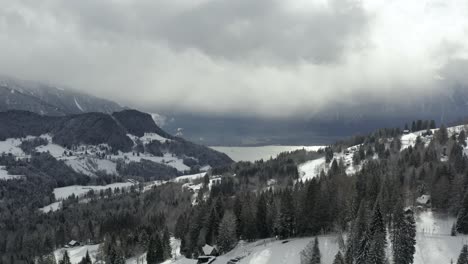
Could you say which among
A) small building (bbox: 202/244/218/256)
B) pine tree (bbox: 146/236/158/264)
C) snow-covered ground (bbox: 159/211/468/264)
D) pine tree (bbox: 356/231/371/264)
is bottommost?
pine tree (bbox: 146/236/158/264)

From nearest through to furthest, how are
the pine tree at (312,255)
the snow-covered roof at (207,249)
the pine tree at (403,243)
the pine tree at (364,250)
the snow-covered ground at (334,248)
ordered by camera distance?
the pine tree at (364,250) → the pine tree at (403,243) → the pine tree at (312,255) → the snow-covered ground at (334,248) → the snow-covered roof at (207,249)

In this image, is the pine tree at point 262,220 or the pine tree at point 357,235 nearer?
the pine tree at point 357,235

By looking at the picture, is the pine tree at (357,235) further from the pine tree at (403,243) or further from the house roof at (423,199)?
the house roof at (423,199)

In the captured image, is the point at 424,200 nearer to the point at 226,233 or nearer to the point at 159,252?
the point at 226,233

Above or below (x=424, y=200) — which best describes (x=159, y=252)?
below

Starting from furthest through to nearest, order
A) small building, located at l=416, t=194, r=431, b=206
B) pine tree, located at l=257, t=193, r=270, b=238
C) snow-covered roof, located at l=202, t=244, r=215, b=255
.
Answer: small building, located at l=416, t=194, r=431, b=206
pine tree, located at l=257, t=193, r=270, b=238
snow-covered roof, located at l=202, t=244, r=215, b=255

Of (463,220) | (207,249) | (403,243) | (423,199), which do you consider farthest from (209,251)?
(423,199)

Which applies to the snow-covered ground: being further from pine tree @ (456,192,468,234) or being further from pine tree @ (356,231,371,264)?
pine tree @ (356,231,371,264)

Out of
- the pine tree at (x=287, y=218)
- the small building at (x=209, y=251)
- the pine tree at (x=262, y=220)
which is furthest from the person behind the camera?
the pine tree at (x=262, y=220)

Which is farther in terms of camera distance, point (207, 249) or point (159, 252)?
point (159, 252)

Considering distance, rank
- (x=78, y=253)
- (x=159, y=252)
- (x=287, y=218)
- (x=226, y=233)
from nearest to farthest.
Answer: (x=226, y=233) < (x=287, y=218) < (x=159, y=252) < (x=78, y=253)

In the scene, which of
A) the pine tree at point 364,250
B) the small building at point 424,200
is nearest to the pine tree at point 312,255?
the pine tree at point 364,250

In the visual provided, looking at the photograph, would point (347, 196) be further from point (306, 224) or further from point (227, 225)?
point (227, 225)

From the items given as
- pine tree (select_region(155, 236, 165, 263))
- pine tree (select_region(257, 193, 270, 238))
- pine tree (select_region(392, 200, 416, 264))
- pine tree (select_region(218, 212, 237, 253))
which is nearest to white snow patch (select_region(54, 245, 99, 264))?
pine tree (select_region(155, 236, 165, 263))
